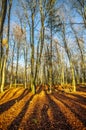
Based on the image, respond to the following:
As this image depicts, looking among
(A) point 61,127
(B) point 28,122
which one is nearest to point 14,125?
(B) point 28,122

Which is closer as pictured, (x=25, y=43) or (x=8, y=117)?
(x=8, y=117)

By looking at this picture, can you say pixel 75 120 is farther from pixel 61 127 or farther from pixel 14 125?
pixel 14 125

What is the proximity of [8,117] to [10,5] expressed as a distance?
16.3m

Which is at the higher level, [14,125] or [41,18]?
[41,18]

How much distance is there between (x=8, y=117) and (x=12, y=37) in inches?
1172

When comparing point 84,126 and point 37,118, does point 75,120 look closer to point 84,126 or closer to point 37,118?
point 84,126

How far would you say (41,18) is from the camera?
64.7 ft

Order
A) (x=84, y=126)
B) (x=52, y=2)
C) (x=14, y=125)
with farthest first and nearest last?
(x=52, y=2), (x=14, y=125), (x=84, y=126)

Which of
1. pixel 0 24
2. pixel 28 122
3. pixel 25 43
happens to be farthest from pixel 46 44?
pixel 28 122

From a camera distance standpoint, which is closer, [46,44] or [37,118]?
[37,118]

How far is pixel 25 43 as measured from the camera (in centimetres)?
3127

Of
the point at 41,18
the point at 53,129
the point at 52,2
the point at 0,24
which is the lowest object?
the point at 53,129

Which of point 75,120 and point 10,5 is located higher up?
point 10,5

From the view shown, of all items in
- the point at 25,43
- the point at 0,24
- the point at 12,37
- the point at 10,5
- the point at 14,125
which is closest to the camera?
the point at 14,125
